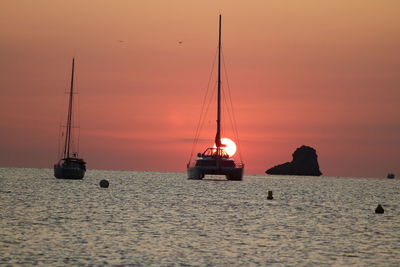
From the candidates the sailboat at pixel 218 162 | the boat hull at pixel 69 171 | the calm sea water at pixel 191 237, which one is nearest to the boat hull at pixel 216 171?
the sailboat at pixel 218 162

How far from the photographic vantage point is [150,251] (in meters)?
42.5

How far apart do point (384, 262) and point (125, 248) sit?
1414cm

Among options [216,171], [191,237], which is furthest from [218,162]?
[191,237]

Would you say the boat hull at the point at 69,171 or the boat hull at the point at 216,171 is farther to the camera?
the boat hull at the point at 216,171

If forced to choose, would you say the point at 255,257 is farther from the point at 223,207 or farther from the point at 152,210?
the point at 223,207

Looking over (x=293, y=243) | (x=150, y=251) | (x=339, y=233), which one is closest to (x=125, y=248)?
(x=150, y=251)

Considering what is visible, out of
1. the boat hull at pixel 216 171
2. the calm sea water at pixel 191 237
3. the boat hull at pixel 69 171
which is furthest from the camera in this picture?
the boat hull at pixel 216 171

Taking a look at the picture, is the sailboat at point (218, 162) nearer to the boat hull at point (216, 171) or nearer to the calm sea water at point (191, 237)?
the boat hull at point (216, 171)

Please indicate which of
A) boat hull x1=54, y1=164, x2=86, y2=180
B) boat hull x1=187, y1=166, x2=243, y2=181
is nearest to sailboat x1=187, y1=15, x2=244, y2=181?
boat hull x1=187, y1=166, x2=243, y2=181

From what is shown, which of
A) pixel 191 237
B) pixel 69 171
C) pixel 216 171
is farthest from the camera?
pixel 216 171

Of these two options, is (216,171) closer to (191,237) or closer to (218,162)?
(218,162)

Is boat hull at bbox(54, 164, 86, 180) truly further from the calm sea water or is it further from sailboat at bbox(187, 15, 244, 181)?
the calm sea water

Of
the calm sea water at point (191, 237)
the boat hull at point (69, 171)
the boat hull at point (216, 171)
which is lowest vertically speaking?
the calm sea water at point (191, 237)

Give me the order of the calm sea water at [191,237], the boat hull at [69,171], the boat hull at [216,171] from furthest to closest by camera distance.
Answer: the boat hull at [216,171] < the boat hull at [69,171] < the calm sea water at [191,237]
